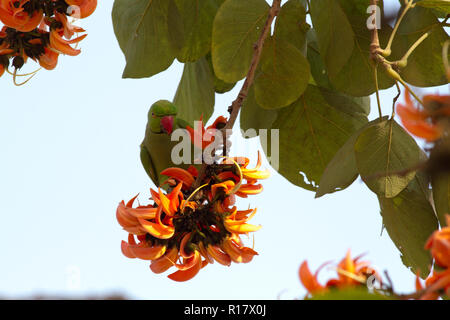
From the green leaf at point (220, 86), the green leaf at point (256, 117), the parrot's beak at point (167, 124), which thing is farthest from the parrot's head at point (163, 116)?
the green leaf at point (256, 117)

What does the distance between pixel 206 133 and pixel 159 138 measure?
449 mm

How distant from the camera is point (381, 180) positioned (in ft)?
2.48

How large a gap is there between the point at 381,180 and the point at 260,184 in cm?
17

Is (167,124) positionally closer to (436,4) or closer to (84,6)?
(84,6)

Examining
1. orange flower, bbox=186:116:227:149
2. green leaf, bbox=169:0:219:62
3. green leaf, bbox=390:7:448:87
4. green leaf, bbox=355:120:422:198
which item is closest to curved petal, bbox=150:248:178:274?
orange flower, bbox=186:116:227:149

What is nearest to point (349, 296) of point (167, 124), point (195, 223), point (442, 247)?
point (442, 247)

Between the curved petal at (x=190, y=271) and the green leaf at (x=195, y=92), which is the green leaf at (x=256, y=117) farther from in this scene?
the curved petal at (x=190, y=271)

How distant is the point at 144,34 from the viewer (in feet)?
3.14

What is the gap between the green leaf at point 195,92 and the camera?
1.09 meters
